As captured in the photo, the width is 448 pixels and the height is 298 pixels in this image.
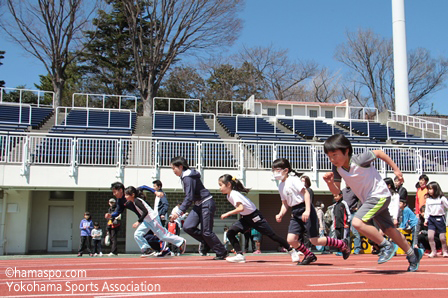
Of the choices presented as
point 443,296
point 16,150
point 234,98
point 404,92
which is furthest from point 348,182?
point 234,98

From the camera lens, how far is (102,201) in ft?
66.5

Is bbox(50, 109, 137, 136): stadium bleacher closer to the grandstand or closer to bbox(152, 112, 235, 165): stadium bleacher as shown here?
the grandstand

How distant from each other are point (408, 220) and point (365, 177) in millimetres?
7770

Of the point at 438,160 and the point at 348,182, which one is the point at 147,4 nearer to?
the point at 438,160

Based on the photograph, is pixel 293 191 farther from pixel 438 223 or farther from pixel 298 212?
pixel 438 223

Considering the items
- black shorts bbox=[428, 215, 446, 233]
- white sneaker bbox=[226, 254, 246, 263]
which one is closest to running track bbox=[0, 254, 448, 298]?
white sneaker bbox=[226, 254, 246, 263]

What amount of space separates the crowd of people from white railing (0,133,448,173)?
2.54 m

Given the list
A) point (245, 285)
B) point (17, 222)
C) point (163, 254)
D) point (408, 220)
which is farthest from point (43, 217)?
point (245, 285)

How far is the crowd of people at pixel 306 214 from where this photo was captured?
5623mm

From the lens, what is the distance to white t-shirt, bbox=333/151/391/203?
18.2 feet

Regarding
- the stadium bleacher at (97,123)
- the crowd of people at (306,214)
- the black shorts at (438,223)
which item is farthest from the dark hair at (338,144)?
the stadium bleacher at (97,123)

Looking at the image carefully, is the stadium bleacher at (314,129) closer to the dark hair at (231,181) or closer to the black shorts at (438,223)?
the black shorts at (438,223)

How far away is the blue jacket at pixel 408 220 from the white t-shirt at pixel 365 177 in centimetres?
754

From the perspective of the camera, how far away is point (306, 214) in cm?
721
